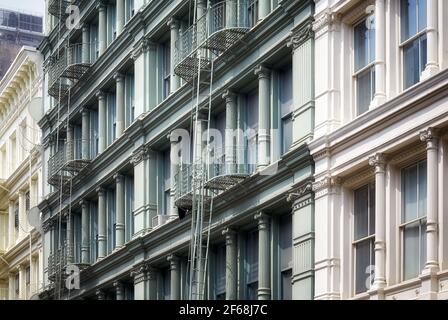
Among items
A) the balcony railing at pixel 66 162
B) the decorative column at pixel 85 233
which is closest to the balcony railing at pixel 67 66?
the balcony railing at pixel 66 162

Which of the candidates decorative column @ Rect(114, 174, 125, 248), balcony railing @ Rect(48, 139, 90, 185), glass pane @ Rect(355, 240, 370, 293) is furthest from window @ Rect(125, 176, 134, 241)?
glass pane @ Rect(355, 240, 370, 293)

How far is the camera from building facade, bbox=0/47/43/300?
56.5 m

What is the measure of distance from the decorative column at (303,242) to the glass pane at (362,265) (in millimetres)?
1598

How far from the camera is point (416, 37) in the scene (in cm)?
2725

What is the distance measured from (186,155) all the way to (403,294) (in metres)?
13.7

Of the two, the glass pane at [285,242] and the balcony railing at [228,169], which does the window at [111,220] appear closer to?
the balcony railing at [228,169]

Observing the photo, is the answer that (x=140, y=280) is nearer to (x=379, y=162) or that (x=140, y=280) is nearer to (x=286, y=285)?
(x=286, y=285)

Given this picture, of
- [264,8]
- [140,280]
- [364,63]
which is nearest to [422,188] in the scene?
[364,63]

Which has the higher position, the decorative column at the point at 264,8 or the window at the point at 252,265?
the decorative column at the point at 264,8

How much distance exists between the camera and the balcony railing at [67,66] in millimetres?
49406

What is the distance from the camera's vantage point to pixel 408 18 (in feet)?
91.3

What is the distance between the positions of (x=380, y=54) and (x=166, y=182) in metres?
14.5

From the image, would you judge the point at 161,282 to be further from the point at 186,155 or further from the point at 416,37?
the point at 416,37

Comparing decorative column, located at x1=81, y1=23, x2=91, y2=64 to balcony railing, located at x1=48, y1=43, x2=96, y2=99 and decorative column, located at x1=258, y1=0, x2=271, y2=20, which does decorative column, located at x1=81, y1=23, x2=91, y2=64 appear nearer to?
balcony railing, located at x1=48, y1=43, x2=96, y2=99
